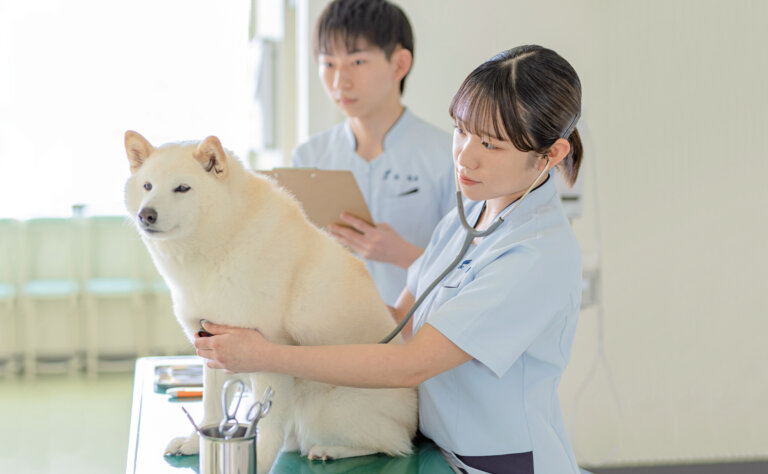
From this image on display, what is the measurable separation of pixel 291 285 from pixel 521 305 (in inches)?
15.3

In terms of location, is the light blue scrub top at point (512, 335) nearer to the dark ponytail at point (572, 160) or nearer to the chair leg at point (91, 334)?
the dark ponytail at point (572, 160)

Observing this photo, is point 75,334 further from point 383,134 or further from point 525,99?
point 525,99

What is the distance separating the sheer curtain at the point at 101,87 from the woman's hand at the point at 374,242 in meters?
3.18

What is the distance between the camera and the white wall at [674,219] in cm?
278

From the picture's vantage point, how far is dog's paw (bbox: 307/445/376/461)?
48.8 inches

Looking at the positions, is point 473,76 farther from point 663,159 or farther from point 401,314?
point 663,159

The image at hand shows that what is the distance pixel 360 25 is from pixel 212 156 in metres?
0.96

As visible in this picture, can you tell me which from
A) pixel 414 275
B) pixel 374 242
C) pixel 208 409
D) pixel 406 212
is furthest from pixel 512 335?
pixel 406 212

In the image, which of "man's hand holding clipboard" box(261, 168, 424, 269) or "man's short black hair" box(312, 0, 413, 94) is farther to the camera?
"man's short black hair" box(312, 0, 413, 94)

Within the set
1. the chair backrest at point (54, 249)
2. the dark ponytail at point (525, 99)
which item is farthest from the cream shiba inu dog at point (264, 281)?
the chair backrest at point (54, 249)

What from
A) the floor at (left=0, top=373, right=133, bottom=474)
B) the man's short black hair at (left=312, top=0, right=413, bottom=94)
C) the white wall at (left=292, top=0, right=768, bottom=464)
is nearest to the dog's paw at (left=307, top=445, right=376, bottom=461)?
the man's short black hair at (left=312, top=0, right=413, bottom=94)

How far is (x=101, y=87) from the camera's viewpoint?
4855mm

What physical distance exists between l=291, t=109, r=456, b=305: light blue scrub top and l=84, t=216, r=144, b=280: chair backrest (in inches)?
128

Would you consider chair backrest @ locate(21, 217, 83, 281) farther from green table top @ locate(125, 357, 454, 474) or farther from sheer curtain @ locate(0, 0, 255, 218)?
green table top @ locate(125, 357, 454, 474)
